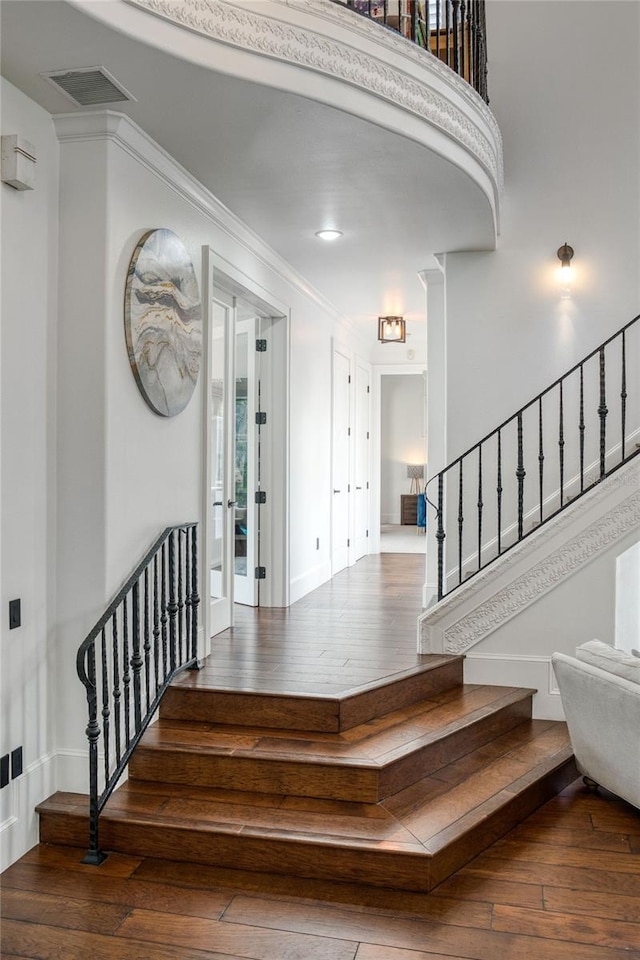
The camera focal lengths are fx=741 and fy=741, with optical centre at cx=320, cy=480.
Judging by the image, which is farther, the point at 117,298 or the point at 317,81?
the point at 117,298

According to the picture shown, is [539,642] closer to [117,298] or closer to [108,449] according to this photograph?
[108,449]

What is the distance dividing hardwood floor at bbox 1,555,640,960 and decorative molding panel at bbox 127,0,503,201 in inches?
106

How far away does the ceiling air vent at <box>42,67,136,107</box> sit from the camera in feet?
8.95

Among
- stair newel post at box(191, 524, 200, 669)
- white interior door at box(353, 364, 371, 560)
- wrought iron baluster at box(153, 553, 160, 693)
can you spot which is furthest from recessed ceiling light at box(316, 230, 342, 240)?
white interior door at box(353, 364, 371, 560)

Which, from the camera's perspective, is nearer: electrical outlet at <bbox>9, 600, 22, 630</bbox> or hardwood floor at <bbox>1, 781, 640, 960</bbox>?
hardwood floor at <bbox>1, 781, 640, 960</bbox>

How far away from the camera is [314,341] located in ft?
21.7

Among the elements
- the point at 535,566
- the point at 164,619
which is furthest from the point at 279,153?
the point at 535,566

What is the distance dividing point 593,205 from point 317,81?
8.99ft

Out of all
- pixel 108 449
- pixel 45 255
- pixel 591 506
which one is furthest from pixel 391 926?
pixel 45 255

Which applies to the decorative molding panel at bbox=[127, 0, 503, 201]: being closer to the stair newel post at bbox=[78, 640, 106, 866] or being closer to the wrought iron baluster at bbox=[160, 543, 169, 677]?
the wrought iron baluster at bbox=[160, 543, 169, 677]

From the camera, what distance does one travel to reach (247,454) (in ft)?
18.5

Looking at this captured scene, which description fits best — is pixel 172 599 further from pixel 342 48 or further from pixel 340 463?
pixel 340 463

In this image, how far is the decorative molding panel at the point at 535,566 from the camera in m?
4.12

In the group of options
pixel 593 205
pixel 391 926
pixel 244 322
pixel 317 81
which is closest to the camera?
pixel 391 926
